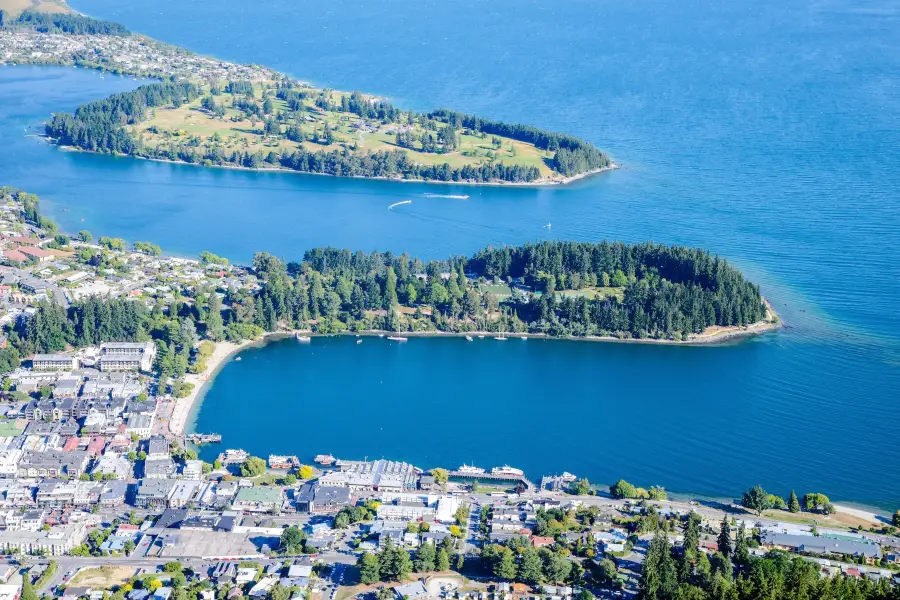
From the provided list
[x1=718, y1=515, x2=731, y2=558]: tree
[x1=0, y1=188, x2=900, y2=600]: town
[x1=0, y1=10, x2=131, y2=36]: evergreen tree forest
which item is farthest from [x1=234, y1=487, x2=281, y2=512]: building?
[x1=0, y1=10, x2=131, y2=36]: evergreen tree forest

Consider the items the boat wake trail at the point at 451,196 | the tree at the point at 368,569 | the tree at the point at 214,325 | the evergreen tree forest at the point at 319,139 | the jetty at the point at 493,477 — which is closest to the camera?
the tree at the point at 368,569

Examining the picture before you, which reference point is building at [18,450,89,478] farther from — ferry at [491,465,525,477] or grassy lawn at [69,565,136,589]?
ferry at [491,465,525,477]

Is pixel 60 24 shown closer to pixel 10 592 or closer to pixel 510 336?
pixel 510 336

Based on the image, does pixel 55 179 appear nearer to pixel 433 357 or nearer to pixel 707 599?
pixel 433 357

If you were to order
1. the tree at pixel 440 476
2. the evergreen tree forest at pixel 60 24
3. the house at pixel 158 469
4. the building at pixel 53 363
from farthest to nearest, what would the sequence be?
1. the evergreen tree forest at pixel 60 24
2. the building at pixel 53 363
3. the tree at pixel 440 476
4. the house at pixel 158 469

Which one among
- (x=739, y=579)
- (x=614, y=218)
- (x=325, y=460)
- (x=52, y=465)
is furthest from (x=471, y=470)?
(x=614, y=218)

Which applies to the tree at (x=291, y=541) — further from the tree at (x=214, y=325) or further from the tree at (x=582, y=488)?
the tree at (x=214, y=325)

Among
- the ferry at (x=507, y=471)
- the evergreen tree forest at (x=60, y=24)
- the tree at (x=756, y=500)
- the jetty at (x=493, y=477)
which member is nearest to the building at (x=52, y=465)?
the jetty at (x=493, y=477)

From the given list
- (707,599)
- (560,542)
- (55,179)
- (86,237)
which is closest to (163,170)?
(55,179)
